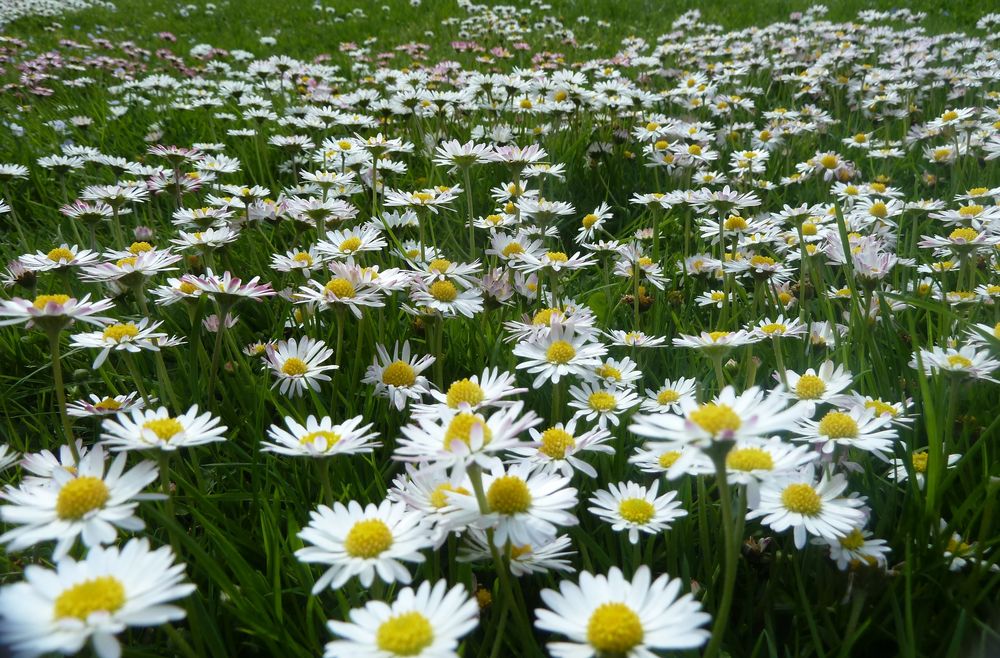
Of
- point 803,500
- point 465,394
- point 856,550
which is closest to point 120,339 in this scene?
point 465,394

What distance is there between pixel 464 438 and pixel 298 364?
30.2 inches

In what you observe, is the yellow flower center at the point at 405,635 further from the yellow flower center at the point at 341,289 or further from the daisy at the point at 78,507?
the yellow flower center at the point at 341,289

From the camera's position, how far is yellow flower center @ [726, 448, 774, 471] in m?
1.01

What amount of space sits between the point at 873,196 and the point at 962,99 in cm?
302

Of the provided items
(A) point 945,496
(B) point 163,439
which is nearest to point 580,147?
(A) point 945,496

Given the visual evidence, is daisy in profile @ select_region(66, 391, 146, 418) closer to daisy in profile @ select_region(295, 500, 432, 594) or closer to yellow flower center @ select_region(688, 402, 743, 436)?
daisy in profile @ select_region(295, 500, 432, 594)

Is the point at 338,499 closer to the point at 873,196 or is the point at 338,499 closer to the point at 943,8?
the point at 873,196

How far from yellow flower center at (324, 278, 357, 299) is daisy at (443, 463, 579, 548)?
727 millimetres

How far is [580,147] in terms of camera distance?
12.6ft

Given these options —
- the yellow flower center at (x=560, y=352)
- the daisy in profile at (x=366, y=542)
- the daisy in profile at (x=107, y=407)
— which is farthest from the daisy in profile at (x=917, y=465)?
the daisy in profile at (x=107, y=407)

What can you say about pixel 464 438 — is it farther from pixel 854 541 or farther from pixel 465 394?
pixel 854 541

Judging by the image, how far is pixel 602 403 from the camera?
1557 millimetres

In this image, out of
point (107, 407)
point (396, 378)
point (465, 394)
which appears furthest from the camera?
point (396, 378)

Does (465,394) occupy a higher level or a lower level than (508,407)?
higher
